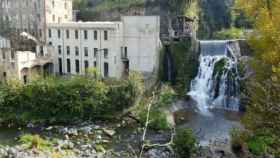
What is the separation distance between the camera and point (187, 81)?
38.2 metres

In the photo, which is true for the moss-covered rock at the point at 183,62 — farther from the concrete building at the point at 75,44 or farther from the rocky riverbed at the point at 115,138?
the rocky riverbed at the point at 115,138

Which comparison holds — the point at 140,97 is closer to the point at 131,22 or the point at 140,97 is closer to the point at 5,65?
the point at 131,22

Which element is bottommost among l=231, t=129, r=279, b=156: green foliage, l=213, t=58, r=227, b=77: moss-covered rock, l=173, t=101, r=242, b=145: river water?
l=173, t=101, r=242, b=145: river water

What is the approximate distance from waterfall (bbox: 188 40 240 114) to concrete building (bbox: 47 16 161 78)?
6.07 m

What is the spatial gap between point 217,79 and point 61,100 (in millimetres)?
17030

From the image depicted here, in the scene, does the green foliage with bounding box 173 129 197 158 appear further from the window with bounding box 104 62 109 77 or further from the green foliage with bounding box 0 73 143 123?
the window with bounding box 104 62 109 77

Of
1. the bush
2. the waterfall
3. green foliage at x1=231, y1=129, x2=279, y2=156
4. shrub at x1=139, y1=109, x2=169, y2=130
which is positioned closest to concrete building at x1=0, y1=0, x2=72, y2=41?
the waterfall

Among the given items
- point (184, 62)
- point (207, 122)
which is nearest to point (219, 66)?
point (184, 62)

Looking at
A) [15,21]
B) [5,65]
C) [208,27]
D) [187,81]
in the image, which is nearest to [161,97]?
[187,81]

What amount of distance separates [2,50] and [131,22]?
14158 millimetres

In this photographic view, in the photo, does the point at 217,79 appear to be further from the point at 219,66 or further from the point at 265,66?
the point at 265,66

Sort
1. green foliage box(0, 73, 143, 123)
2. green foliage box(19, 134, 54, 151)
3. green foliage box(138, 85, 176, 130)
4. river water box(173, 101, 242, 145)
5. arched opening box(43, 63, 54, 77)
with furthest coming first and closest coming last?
arched opening box(43, 63, 54, 77) → green foliage box(0, 73, 143, 123) → green foliage box(138, 85, 176, 130) → river water box(173, 101, 242, 145) → green foliage box(19, 134, 54, 151)

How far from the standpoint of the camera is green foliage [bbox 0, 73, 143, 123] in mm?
29016

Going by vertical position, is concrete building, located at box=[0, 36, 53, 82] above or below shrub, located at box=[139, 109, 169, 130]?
above
